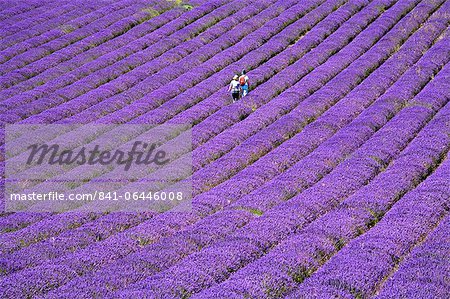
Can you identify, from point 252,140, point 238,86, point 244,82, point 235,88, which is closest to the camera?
point 252,140

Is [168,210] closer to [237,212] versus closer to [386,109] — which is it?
[237,212]

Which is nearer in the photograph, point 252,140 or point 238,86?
point 252,140

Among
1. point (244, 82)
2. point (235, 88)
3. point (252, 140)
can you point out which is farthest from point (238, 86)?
point (252, 140)

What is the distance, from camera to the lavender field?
845 cm

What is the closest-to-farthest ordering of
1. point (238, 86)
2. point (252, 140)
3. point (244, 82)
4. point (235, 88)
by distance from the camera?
point (252, 140) < point (235, 88) < point (238, 86) < point (244, 82)

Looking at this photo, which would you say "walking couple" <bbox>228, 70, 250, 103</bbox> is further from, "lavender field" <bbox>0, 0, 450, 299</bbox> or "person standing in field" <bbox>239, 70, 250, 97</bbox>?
"lavender field" <bbox>0, 0, 450, 299</bbox>

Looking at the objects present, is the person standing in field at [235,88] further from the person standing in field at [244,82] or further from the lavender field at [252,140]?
the lavender field at [252,140]

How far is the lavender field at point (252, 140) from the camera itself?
8445 millimetres

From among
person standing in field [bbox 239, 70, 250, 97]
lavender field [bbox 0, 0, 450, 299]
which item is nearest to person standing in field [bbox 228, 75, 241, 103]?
person standing in field [bbox 239, 70, 250, 97]

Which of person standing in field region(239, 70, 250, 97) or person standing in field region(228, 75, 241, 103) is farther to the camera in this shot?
person standing in field region(239, 70, 250, 97)

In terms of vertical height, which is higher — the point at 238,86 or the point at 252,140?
the point at 238,86

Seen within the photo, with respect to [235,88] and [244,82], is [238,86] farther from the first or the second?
[244,82]

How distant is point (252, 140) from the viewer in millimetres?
14969

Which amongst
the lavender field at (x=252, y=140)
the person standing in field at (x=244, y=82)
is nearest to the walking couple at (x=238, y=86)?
the person standing in field at (x=244, y=82)
